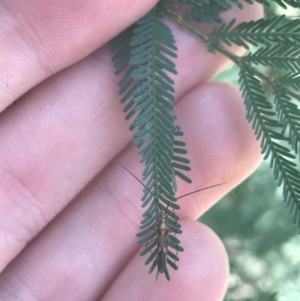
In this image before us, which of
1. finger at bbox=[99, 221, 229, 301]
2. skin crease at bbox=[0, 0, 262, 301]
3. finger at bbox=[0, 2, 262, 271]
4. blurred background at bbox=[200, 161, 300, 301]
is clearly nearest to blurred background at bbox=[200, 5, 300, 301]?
blurred background at bbox=[200, 161, 300, 301]

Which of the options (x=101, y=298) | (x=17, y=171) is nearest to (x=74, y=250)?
(x=101, y=298)

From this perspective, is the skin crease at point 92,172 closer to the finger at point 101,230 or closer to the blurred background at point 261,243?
the finger at point 101,230

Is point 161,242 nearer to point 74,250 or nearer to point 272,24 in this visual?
point 74,250

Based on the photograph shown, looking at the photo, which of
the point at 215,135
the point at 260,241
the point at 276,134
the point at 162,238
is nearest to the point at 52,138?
the point at 162,238

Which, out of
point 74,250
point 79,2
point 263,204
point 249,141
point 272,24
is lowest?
point 263,204

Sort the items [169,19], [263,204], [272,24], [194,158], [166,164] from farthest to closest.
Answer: [263,204], [194,158], [169,19], [272,24], [166,164]

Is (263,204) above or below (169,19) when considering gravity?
below

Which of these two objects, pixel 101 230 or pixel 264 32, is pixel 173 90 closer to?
pixel 264 32
